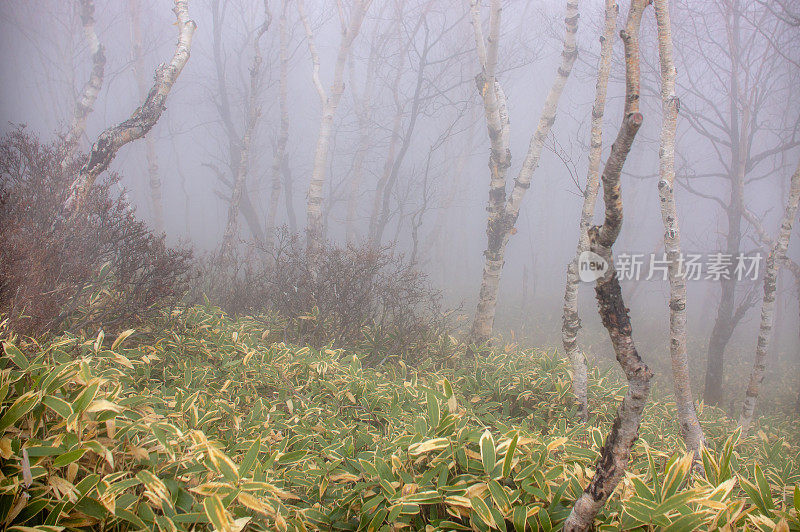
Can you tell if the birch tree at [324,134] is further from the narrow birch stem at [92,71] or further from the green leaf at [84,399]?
the green leaf at [84,399]

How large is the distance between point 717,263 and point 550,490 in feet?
26.4

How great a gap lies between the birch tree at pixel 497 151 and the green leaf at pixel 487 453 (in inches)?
155

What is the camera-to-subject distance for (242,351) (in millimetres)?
3701

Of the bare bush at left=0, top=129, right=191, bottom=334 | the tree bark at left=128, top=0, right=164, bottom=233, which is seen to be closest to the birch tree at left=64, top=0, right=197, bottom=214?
the bare bush at left=0, top=129, right=191, bottom=334

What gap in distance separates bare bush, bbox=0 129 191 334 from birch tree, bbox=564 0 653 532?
3.16 m

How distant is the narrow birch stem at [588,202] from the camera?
4.05 m

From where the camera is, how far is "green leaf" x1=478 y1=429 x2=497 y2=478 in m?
1.62

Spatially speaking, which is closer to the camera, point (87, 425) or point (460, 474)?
point (87, 425)

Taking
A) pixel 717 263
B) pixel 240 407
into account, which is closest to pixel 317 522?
pixel 240 407

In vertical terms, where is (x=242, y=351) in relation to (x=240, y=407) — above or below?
above

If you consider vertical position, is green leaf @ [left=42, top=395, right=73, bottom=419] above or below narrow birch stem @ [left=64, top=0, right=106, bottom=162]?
below

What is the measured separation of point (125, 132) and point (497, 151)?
4.39 meters

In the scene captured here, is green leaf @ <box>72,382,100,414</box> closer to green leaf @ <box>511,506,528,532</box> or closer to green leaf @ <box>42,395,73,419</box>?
green leaf @ <box>42,395,73,419</box>

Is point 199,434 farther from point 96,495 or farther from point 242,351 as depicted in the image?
point 242,351
